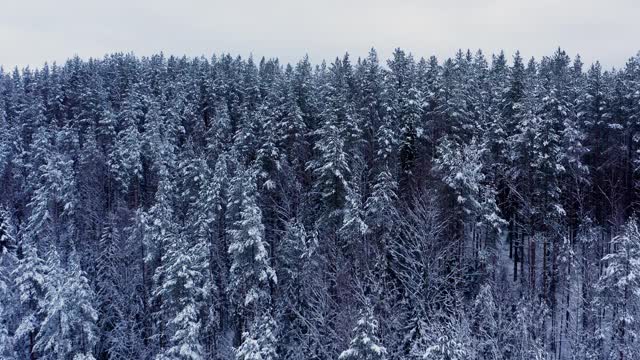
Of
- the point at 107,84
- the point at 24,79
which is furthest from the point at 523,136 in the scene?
the point at 24,79

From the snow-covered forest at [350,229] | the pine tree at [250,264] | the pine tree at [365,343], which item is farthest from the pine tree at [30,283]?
the pine tree at [365,343]

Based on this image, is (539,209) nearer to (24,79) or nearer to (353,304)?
(353,304)

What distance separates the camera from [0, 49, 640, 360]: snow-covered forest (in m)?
23.9

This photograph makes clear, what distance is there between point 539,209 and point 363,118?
693 inches

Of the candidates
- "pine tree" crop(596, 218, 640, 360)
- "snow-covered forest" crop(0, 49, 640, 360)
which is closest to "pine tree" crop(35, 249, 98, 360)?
"snow-covered forest" crop(0, 49, 640, 360)

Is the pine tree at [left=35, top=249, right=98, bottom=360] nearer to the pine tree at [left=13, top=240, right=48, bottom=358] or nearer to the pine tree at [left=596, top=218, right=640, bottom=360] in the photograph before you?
the pine tree at [left=13, top=240, right=48, bottom=358]

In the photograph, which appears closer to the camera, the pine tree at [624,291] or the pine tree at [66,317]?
the pine tree at [624,291]

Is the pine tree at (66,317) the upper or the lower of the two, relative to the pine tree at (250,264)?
lower

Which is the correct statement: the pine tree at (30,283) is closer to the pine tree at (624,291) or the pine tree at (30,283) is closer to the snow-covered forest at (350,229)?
the snow-covered forest at (350,229)

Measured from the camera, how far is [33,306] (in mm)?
31328

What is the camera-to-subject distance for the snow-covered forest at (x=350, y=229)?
23.9m

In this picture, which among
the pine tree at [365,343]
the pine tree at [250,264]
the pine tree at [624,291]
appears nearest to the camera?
the pine tree at [365,343]

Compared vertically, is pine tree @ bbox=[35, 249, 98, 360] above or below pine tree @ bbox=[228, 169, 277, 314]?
below

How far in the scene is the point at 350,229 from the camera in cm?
2956
